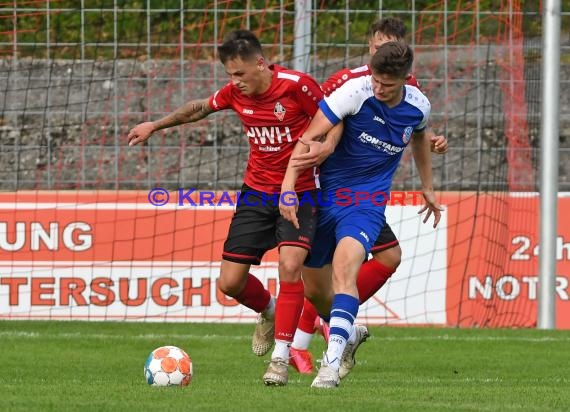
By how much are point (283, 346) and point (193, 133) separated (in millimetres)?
7544

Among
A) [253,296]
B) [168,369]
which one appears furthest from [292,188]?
[253,296]

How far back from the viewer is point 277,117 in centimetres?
766

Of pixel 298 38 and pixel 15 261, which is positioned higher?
pixel 298 38

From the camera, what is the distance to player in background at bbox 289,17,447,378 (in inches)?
312

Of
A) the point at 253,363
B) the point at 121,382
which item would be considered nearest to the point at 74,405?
the point at 121,382

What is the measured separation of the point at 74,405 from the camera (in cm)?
582

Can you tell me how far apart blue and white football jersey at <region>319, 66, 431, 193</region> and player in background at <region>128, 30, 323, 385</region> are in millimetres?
281

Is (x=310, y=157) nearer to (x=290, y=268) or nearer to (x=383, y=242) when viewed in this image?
(x=290, y=268)

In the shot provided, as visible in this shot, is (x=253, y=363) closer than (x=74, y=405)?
No

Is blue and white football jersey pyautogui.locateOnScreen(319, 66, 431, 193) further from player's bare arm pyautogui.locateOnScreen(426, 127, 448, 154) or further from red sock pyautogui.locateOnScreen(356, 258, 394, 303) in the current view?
red sock pyautogui.locateOnScreen(356, 258, 394, 303)

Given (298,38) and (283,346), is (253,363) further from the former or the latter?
(298,38)

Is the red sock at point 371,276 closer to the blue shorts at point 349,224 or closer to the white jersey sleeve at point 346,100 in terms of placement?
the blue shorts at point 349,224

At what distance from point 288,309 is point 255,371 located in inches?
48.5

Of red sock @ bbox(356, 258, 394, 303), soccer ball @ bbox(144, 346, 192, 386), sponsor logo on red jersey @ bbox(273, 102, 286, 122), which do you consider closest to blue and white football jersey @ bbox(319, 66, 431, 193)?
sponsor logo on red jersey @ bbox(273, 102, 286, 122)
